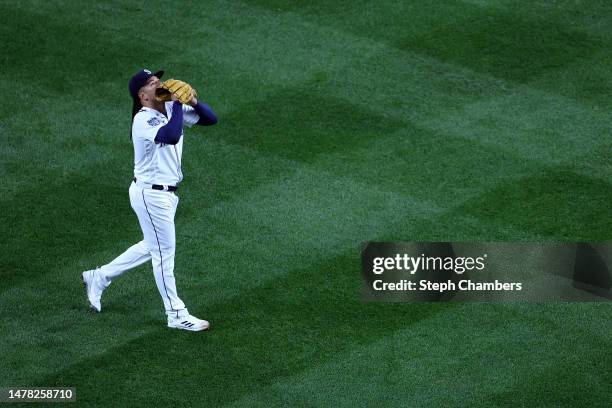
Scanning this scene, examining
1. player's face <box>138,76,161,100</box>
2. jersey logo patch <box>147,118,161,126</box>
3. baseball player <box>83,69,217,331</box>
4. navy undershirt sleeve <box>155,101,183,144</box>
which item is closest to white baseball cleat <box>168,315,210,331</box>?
baseball player <box>83,69,217,331</box>

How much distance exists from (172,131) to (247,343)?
1.80 meters

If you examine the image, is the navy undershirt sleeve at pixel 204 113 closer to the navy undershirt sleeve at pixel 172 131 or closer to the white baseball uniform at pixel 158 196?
the white baseball uniform at pixel 158 196

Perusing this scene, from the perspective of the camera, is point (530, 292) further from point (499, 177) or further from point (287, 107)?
point (287, 107)

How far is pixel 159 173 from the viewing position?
9906mm

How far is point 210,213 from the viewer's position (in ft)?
38.8

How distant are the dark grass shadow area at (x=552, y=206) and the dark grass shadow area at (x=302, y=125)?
5.47ft

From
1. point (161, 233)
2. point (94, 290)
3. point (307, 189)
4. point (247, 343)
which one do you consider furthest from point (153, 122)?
point (307, 189)

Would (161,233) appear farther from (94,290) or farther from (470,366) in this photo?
(470,366)

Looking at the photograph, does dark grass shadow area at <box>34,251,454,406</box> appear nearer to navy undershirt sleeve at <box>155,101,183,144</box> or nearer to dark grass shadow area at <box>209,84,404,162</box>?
navy undershirt sleeve at <box>155,101,183,144</box>

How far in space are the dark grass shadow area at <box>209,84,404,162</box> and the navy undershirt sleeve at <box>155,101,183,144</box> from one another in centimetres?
308

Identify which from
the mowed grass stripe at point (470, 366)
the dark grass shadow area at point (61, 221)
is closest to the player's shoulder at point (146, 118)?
the dark grass shadow area at point (61, 221)

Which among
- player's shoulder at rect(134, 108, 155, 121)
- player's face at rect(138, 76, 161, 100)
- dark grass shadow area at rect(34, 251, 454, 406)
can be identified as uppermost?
player's face at rect(138, 76, 161, 100)

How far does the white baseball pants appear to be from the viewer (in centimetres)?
994

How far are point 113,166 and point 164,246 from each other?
2.77 meters
